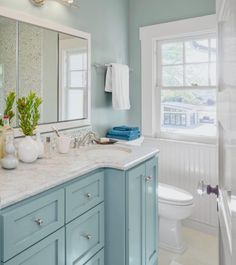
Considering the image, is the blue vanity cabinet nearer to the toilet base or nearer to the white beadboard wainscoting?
the toilet base

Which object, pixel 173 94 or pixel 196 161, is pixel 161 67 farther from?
pixel 196 161

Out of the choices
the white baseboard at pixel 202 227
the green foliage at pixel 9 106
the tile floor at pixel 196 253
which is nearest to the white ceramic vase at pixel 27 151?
the green foliage at pixel 9 106

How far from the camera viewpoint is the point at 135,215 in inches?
70.4

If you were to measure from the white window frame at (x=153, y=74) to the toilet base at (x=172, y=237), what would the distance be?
2.77ft

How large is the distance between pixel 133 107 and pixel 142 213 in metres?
1.48

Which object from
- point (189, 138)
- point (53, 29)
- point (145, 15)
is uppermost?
point (145, 15)

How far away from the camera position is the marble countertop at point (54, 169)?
1.16m

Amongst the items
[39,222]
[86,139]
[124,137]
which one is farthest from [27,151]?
[124,137]

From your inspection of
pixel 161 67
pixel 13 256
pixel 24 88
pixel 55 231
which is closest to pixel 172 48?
pixel 161 67

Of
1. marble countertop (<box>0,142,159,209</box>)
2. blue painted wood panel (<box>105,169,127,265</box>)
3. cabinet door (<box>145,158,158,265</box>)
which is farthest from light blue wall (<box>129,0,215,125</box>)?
blue painted wood panel (<box>105,169,127,265</box>)

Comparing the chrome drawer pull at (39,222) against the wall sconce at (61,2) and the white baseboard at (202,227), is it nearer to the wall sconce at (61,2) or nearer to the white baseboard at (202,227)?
the wall sconce at (61,2)

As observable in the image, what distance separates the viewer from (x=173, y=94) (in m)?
2.98

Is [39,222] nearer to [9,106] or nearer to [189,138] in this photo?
[9,106]

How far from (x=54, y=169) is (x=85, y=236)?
1.29ft
